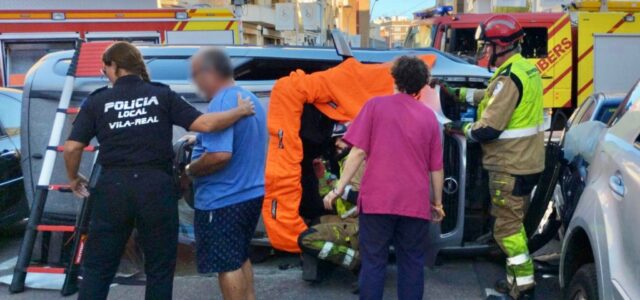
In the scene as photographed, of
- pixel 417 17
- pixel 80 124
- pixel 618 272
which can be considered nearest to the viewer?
pixel 618 272

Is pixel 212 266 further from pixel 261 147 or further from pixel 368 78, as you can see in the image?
pixel 368 78

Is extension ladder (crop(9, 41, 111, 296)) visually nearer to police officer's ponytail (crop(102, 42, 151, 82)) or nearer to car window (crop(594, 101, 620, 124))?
police officer's ponytail (crop(102, 42, 151, 82))

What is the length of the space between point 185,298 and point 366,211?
1782 millimetres

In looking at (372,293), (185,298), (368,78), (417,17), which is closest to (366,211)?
(372,293)

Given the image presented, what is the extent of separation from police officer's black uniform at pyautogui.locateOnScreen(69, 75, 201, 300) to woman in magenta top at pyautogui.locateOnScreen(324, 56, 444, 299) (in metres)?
1.03

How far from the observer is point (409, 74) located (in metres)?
4.09

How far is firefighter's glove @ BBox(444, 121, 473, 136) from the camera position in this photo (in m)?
4.90

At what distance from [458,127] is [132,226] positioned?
7.91 feet

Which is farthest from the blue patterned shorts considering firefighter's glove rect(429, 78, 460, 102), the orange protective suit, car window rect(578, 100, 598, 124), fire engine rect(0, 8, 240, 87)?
fire engine rect(0, 8, 240, 87)

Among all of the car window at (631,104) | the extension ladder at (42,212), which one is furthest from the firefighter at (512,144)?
the extension ladder at (42,212)

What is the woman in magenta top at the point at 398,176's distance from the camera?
4.01m

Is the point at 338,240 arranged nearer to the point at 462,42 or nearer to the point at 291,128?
the point at 291,128

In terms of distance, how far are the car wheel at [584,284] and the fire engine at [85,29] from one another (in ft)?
28.0

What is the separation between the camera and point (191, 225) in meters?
5.42
